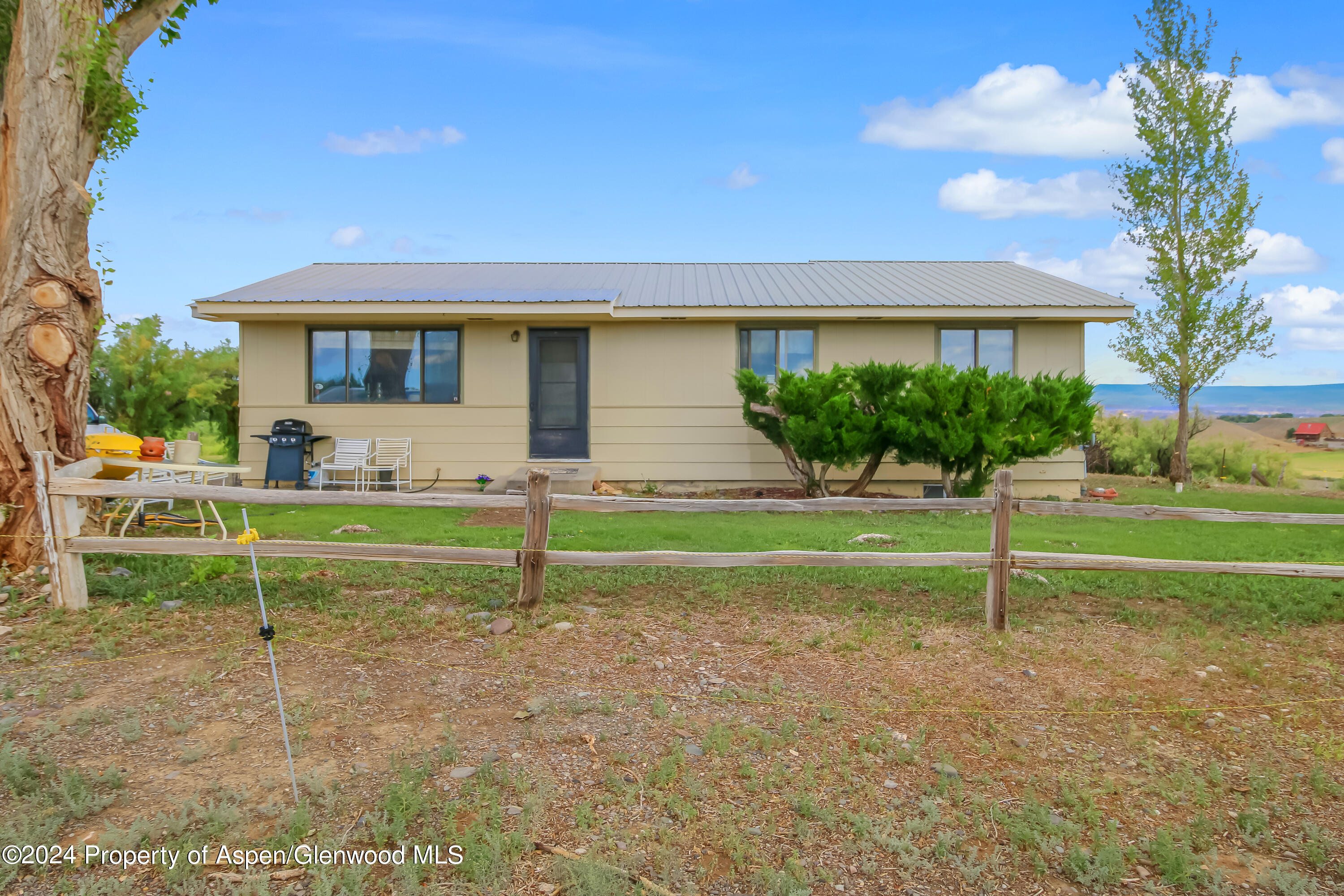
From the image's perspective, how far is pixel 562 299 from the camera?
11672 millimetres

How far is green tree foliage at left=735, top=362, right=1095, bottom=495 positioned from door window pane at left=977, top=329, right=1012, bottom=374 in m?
1.47

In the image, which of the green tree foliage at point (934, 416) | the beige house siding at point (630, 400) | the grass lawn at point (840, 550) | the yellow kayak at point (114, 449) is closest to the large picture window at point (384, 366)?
the beige house siding at point (630, 400)

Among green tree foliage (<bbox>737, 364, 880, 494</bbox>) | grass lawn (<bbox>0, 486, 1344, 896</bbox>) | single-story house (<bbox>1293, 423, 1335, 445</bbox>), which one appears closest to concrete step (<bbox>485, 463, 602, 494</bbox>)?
green tree foliage (<bbox>737, 364, 880, 494</bbox>)

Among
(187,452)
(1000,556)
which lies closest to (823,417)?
(1000,556)

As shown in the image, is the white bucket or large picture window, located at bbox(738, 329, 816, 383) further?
large picture window, located at bbox(738, 329, 816, 383)

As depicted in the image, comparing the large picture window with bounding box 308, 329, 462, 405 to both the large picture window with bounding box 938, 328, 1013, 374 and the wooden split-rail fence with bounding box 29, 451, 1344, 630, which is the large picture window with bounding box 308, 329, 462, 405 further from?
the large picture window with bounding box 938, 328, 1013, 374

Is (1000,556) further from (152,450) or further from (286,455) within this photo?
(286,455)

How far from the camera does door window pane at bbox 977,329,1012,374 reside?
1281cm

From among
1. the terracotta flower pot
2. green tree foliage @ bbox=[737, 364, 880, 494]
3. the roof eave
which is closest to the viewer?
the terracotta flower pot

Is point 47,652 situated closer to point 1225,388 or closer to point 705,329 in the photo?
point 705,329

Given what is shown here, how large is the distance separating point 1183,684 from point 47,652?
6.47m

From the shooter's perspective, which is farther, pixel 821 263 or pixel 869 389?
pixel 821 263

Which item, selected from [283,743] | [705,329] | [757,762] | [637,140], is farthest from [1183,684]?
[637,140]

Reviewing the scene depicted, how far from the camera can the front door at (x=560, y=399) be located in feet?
42.1
